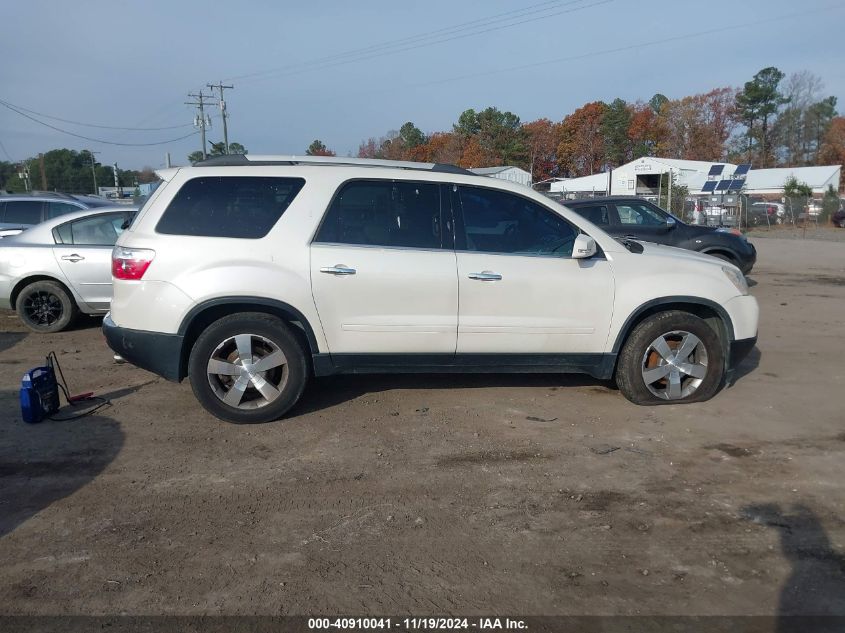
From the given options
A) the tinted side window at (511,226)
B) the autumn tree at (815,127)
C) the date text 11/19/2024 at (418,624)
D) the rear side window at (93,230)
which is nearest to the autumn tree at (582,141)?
the autumn tree at (815,127)

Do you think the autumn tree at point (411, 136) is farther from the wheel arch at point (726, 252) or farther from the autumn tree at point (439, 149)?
the wheel arch at point (726, 252)

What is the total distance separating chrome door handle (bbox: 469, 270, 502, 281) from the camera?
5070 mm

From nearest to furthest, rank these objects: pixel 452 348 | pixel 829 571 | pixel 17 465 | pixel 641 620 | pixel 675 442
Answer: pixel 641 620
pixel 829 571
pixel 17 465
pixel 675 442
pixel 452 348

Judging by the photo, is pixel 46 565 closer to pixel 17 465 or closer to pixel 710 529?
pixel 17 465

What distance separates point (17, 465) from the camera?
4.45 m

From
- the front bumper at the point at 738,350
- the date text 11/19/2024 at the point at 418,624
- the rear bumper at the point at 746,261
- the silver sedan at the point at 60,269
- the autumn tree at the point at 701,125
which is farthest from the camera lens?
the autumn tree at the point at 701,125

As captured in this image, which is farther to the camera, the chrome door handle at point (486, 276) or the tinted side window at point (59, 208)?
the tinted side window at point (59, 208)

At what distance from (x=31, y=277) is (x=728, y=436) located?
7.90m

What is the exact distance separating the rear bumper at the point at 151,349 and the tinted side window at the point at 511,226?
2343mm

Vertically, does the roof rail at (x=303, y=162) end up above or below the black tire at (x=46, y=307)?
above

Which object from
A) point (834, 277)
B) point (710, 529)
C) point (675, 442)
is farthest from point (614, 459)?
point (834, 277)

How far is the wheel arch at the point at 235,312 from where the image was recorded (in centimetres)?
493

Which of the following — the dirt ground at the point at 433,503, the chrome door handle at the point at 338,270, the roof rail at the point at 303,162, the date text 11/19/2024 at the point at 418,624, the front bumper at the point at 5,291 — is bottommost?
the date text 11/19/2024 at the point at 418,624

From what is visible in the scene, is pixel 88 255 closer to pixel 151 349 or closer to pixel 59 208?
pixel 151 349
